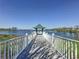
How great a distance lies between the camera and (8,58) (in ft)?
12.1

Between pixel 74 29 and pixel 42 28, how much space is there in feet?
220

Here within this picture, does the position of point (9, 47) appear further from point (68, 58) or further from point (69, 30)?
point (69, 30)

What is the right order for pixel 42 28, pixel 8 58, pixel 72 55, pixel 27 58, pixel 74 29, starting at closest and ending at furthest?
pixel 8 58 → pixel 72 55 → pixel 27 58 → pixel 42 28 → pixel 74 29

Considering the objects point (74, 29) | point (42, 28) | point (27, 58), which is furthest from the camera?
point (74, 29)

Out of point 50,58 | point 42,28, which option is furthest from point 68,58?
point 42,28

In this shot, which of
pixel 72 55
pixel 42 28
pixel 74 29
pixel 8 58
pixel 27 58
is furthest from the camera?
pixel 74 29

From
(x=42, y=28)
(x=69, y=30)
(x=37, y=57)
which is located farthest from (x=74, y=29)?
(x=37, y=57)

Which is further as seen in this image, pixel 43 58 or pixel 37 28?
pixel 37 28

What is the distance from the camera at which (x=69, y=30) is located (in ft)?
304

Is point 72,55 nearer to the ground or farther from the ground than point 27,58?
farther from the ground

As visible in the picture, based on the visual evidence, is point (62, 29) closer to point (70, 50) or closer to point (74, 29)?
point (74, 29)

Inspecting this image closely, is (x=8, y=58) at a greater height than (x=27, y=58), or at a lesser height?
A: greater

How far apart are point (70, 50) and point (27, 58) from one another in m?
1.89

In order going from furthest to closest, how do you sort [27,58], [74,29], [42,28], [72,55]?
[74,29] < [42,28] < [27,58] < [72,55]
